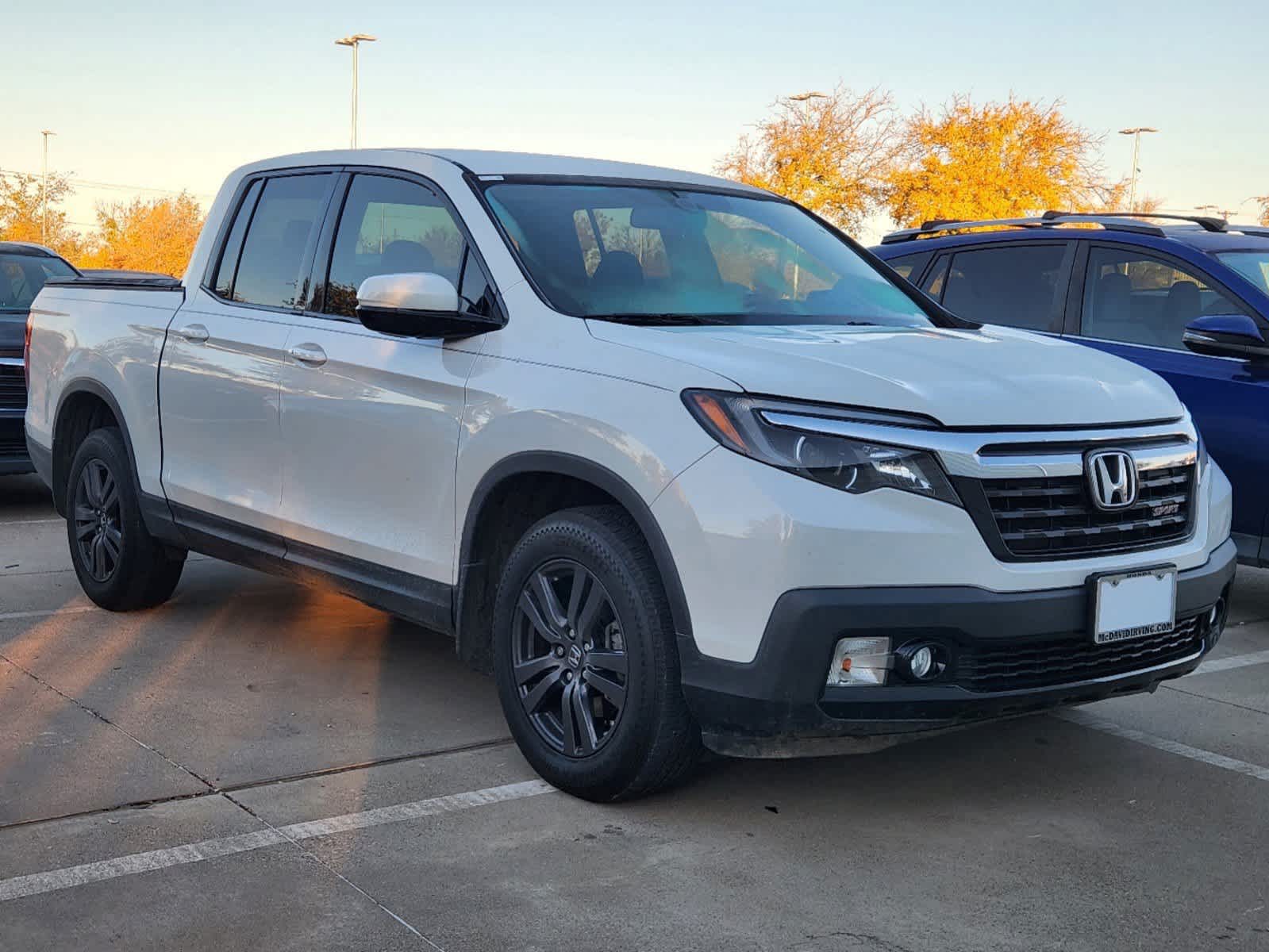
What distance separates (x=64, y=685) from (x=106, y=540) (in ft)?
4.01

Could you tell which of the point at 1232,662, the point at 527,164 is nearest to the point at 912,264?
the point at 1232,662

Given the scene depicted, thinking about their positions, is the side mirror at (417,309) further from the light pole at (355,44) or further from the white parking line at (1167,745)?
the light pole at (355,44)

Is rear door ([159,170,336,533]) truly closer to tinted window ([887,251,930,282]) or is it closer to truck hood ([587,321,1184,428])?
truck hood ([587,321,1184,428])

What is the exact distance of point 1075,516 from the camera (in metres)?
3.83

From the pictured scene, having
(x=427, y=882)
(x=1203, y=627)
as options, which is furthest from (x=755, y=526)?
(x=1203, y=627)

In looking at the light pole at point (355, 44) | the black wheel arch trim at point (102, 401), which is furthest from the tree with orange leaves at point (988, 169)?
the black wheel arch trim at point (102, 401)

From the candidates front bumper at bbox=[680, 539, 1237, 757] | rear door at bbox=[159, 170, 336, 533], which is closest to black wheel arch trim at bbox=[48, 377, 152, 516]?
rear door at bbox=[159, 170, 336, 533]

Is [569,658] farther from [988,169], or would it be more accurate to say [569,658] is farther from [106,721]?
[988,169]

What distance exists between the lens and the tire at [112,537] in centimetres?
617

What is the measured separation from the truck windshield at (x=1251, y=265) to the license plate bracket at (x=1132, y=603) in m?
3.40

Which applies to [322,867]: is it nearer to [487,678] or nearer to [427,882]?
[427,882]

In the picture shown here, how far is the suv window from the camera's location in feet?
23.0

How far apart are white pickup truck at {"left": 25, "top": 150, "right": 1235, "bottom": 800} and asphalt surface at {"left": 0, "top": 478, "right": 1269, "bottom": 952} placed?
32cm

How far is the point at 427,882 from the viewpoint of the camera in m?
3.58
